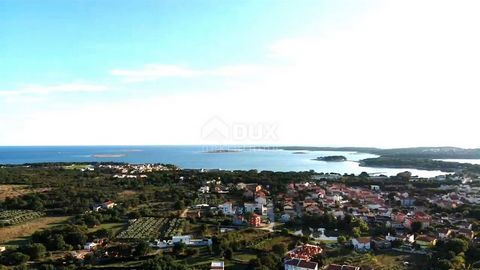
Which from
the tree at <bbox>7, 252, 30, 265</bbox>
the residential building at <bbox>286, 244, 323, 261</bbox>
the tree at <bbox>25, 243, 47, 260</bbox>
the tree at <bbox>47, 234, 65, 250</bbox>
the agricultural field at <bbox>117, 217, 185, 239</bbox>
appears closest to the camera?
the tree at <bbox>7, 252, 30, 265</bbox>

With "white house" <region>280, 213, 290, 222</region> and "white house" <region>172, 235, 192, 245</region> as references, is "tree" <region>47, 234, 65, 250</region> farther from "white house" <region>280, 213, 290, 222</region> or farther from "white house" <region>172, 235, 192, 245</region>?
"white house" <region>280, 213, 290, 222</region>

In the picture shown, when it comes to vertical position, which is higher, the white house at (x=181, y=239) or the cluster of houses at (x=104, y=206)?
the cluster of houses at (x=104, y=206)

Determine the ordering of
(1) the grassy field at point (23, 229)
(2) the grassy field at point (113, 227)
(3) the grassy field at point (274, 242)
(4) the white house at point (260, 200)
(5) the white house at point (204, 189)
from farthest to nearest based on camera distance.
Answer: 1. (5) the white house at point (204, 189)
2. (4) the white house at point (260, 200)
3. (2) the grassy field at point (113, 227)
4. (1) the grassy field at point (23, 229)
5. (3) the grassy field at point (274, 242)

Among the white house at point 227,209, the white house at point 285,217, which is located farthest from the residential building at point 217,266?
the white house at point 227,209

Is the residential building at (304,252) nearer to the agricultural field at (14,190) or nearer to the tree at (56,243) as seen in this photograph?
the tree at (56,243)

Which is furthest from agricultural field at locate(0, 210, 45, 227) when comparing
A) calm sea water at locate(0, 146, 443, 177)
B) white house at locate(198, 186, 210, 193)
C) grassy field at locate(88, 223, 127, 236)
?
calm sea water at locate(0, 146, 443, 177)

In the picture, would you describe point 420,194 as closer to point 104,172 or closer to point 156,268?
point 156,268

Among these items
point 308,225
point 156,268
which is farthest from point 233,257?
point 308,225
